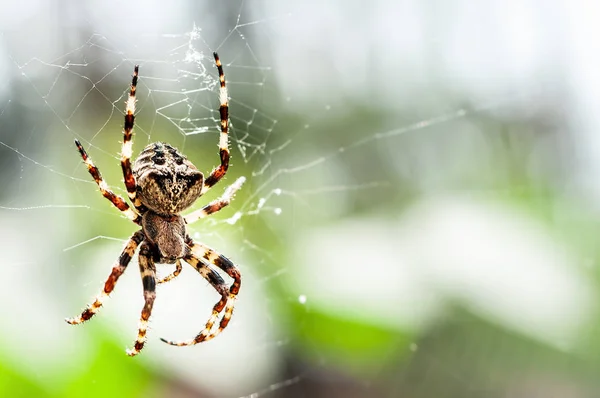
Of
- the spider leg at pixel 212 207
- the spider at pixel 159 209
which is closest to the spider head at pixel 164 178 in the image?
the spider at pixel 159 209

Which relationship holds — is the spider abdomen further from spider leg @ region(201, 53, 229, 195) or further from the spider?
spider leg @ region(201, 53, 229, 195)

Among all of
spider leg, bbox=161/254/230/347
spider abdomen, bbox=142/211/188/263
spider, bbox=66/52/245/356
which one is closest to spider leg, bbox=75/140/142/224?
spider, bbox=66/52/245/356

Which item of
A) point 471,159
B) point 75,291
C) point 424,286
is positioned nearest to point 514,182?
point 471,159

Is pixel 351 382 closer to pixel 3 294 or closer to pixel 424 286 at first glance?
pixel 424 286

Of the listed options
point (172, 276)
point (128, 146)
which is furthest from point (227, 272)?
point (128, 146)

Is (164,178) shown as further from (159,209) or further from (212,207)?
(212,207)

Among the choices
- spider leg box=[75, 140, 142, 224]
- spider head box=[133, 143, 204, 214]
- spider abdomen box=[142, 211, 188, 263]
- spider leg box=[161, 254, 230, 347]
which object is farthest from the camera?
spider leg box=[161, 254, 230, 347]

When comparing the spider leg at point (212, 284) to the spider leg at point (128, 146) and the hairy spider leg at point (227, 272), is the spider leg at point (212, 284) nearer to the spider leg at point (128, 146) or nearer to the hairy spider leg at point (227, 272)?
the hairy spider leg at point (227, 272)
